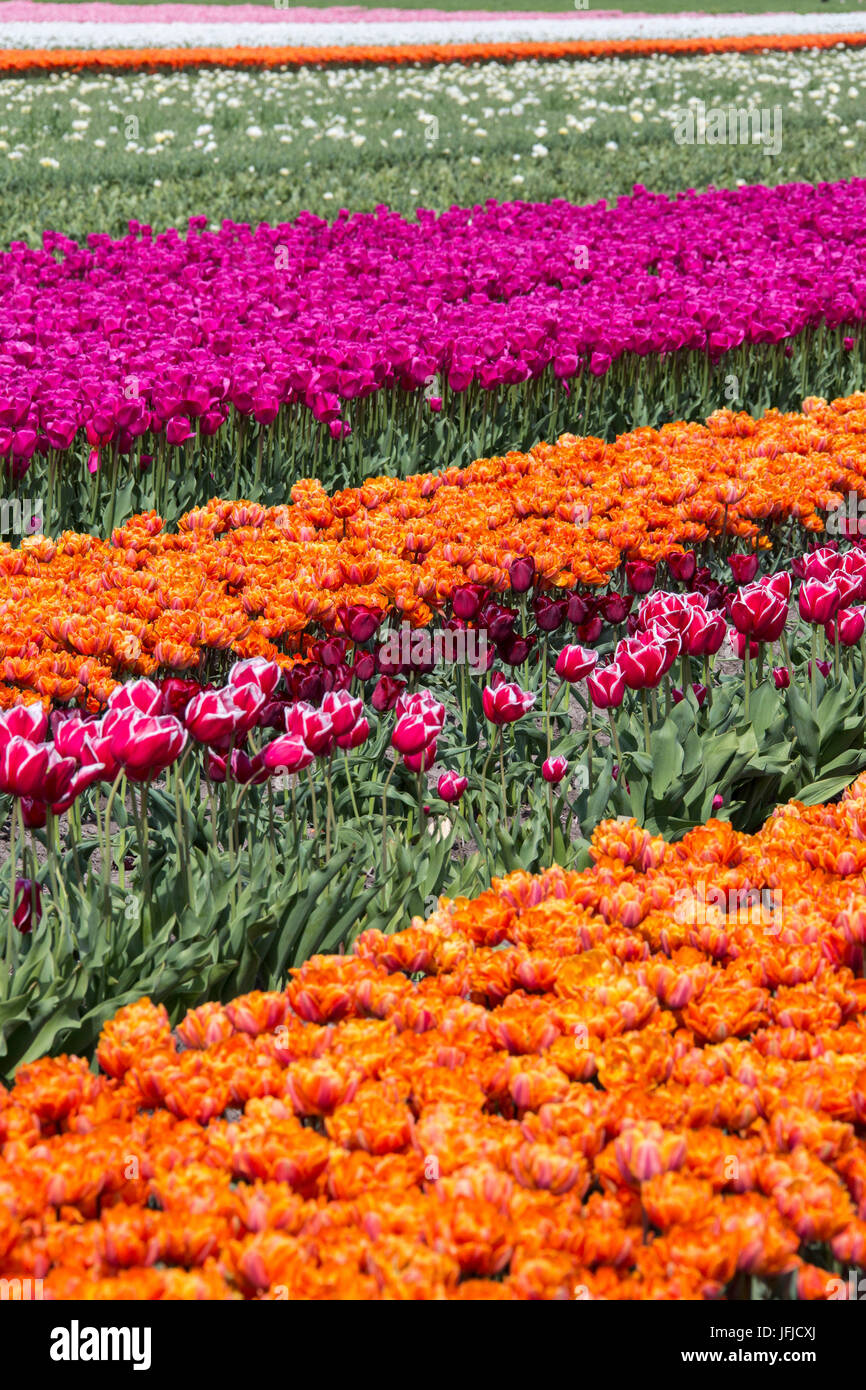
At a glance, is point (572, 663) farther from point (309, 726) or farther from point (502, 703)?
point (309, 726)

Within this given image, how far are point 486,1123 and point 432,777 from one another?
2.42 m

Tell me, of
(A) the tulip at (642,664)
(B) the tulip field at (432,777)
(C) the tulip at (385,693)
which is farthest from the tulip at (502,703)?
(C) the tulip at (385,693)

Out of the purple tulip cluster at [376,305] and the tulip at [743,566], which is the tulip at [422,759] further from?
the purple tulip cluster at [376,305]

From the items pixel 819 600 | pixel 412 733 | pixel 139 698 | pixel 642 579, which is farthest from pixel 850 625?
pixel 139 698

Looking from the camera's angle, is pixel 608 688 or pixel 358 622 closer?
pixel 608 688

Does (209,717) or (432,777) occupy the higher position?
(209,717)

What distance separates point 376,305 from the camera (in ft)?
26.6

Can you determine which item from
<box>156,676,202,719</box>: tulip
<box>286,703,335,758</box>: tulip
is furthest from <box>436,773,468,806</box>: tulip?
<box>156,676,202,719</box>: tulip

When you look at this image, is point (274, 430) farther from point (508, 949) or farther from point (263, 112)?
point (263, 112)

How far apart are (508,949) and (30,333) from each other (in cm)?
553

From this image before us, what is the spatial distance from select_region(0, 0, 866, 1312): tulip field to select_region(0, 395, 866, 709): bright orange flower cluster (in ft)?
0.07

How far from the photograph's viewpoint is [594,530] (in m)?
4.66

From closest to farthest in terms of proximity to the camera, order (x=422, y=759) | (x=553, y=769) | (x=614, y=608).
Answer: (x=422, y=759), (x=553, y=769), (x=614, y=608)
